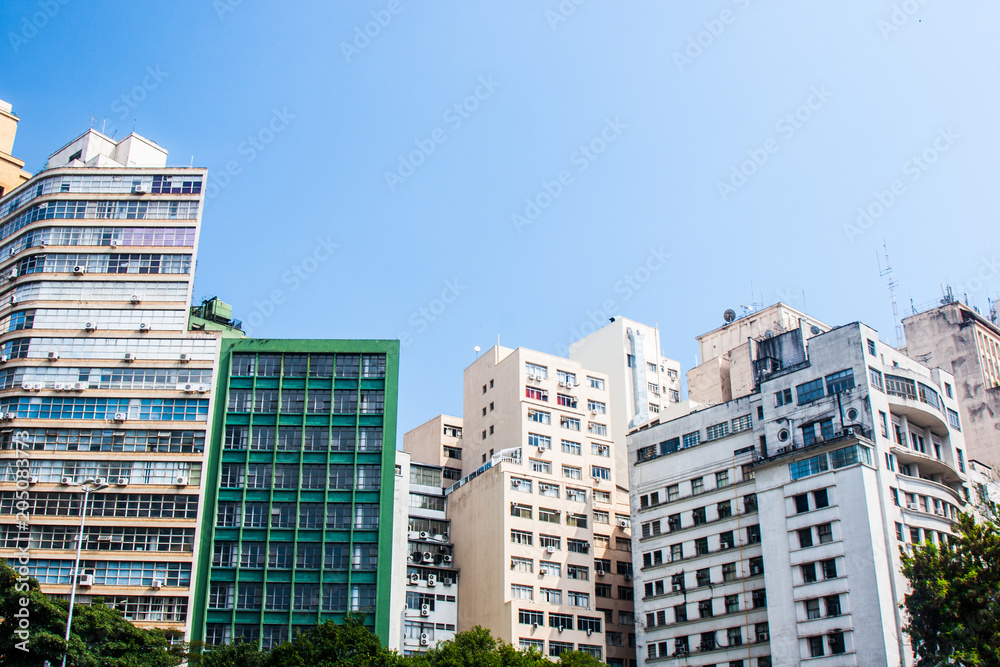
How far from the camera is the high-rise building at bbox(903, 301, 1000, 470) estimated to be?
92.2 metres

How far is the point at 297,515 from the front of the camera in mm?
71250

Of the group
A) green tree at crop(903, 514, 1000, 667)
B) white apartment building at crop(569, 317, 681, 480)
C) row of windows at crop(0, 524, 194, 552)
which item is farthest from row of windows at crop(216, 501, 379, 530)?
white apartment building at crop(569, 317, 681, 480)

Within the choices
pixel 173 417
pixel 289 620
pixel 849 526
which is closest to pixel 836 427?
pixel 849 526

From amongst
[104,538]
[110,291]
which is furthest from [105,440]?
[110,291]

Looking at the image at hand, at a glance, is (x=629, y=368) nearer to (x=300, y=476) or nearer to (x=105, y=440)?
(x=300, y=476)

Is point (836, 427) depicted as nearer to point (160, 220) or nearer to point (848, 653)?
point (848, 653)

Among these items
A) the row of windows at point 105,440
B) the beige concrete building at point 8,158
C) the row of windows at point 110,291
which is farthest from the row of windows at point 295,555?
the beige concrete building at point 8,158

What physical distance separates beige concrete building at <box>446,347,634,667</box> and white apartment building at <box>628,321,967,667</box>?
7.51 m

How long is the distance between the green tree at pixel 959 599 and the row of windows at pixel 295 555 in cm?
3413

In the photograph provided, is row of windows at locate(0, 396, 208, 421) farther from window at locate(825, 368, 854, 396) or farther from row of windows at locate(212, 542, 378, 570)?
window at locate(825, 368, 854, 396)

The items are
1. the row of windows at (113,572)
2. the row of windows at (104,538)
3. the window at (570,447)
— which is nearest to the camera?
the row of windows at (113,572)

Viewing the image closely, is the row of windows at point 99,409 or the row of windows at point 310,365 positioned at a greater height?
the row of windows at point 310,365

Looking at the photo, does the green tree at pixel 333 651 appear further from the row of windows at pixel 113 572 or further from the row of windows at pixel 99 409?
the row of windows at pixel 99 409

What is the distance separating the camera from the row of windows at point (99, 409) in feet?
236
